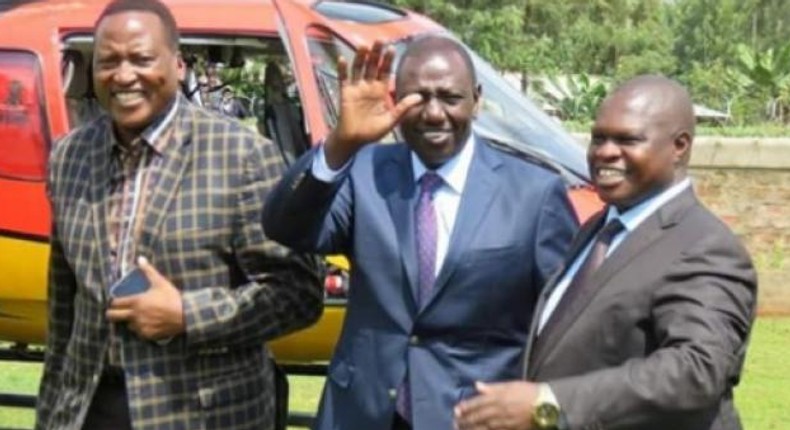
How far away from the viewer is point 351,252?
4.05m

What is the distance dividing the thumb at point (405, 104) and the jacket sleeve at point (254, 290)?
46cm

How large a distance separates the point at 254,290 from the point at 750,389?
6.65 m

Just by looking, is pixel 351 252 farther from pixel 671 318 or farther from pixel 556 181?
pixel 671 318

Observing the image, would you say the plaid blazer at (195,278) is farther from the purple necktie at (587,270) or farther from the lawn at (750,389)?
the lawn at (750,389)

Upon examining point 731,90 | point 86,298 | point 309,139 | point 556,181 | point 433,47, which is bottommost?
point 731,90

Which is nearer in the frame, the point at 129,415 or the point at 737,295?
the point at 737,295

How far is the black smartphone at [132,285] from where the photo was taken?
3973mm

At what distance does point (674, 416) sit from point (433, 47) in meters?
1.27

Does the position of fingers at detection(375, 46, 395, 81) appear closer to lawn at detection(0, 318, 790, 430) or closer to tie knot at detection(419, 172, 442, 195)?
tie knot at detection(419, 172, 442, 195)

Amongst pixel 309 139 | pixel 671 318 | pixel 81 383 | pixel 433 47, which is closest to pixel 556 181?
pixel 433 47

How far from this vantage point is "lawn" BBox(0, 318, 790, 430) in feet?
29.3

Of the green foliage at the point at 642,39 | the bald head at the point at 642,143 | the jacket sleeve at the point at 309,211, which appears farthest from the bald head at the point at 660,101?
the green foliage at the point at 642,39

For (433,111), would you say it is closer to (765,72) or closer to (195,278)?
(195,278)

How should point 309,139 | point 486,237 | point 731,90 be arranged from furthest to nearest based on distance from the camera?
point 731,90 < point 309,139 < point 486,237
